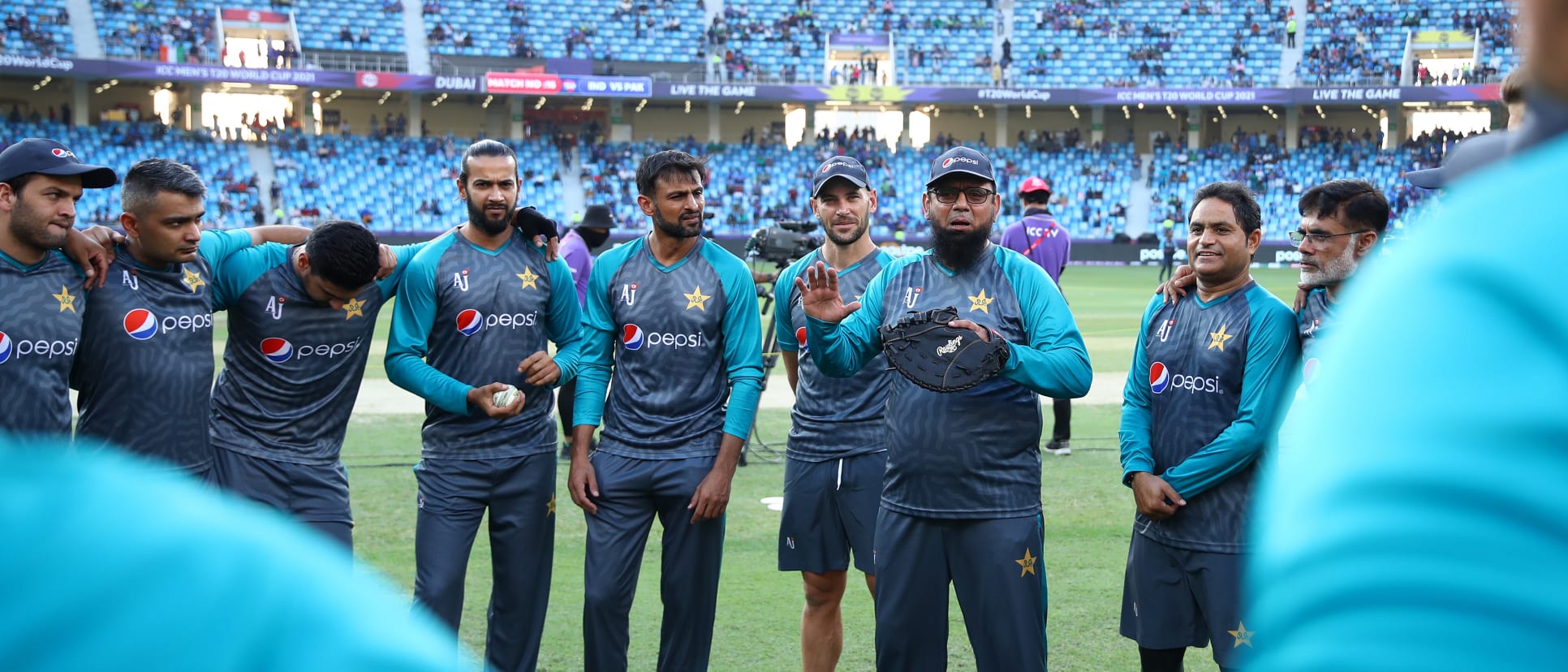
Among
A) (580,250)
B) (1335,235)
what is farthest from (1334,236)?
(580,250)

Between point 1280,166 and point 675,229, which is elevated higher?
point 675,229

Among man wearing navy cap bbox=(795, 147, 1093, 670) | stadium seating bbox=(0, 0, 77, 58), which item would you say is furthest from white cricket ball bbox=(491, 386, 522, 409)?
stadium seating bbox=(0, 0, 77, 58)

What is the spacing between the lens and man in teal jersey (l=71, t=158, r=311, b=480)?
5.20m

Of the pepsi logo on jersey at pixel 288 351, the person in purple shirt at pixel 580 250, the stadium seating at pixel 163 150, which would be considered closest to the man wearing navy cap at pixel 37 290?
the pepsi logo on jersey at pixel 288 351

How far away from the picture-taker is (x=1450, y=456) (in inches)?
26.3

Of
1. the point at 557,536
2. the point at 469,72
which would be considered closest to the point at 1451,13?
the point at 469,72

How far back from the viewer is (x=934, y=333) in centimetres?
482

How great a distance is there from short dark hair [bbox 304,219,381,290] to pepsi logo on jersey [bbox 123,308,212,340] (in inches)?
21.8

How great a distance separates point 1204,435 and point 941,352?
110cm

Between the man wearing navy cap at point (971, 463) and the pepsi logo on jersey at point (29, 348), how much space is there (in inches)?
116

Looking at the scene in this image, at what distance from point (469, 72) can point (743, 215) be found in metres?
13.1

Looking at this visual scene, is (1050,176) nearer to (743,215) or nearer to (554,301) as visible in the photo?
(743,215)

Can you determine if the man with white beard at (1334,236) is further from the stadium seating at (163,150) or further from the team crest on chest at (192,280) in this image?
the stadium seating at (163,150)

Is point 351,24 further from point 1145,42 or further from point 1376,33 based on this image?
point 1376,33
